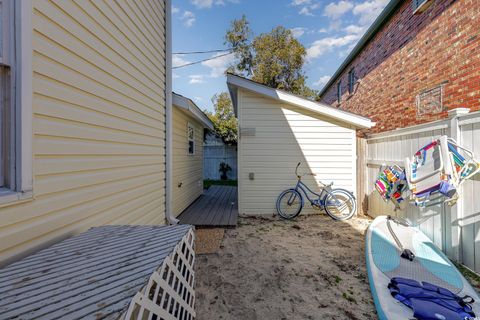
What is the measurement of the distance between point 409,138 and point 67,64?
4.77 meters

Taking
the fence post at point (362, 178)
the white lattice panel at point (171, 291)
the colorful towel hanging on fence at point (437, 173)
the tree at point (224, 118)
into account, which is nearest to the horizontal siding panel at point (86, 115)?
the white lattice panel at point (171, 291)

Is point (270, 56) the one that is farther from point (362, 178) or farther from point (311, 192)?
point (311, 192)

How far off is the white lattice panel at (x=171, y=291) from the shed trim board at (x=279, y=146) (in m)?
3.84

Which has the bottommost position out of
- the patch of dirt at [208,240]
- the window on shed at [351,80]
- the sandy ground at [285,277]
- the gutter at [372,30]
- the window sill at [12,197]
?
the sandy ground at [285,277]

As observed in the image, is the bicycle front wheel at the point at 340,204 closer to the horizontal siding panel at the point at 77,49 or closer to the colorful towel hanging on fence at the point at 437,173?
the colorful towel hanging on fence at the point at 437,173

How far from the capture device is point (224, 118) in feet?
48.7

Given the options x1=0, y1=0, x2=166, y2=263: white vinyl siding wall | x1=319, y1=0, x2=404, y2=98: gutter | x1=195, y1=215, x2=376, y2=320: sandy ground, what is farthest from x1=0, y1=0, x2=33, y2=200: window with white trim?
x1=319, y1=0, x2=404, y2=98: gutter

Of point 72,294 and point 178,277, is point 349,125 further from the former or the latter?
point 72,294

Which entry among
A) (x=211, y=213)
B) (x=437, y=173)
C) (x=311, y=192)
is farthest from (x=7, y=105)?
(x=311, y=192)

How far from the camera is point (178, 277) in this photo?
1.61 m

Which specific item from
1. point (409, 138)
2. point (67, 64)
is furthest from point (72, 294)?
point (409, 138)

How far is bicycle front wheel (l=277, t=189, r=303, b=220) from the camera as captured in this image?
18.5 feet

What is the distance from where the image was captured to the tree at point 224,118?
1305 cm

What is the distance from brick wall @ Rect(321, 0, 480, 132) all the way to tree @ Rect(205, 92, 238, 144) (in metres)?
6.51
